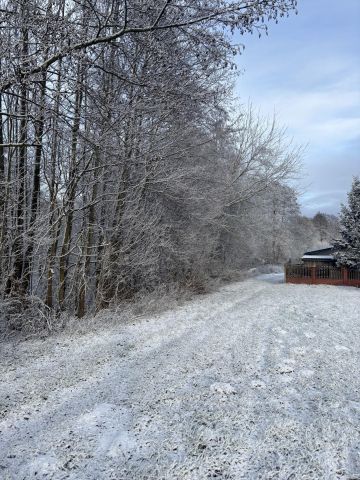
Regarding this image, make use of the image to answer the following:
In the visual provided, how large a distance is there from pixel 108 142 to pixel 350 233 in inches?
712

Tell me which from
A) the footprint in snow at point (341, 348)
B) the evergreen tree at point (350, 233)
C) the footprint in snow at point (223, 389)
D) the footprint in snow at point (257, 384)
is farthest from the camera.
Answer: the evergreen tree at point (350, 233)

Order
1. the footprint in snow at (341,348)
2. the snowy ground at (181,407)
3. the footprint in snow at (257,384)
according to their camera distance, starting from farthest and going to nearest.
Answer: the footprint in snow at (341,348) < the footprint in snow at (257,384) < the snowy ground at (181,407)

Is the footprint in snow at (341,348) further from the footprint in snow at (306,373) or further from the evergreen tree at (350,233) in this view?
the evergreen tree at (350,233)

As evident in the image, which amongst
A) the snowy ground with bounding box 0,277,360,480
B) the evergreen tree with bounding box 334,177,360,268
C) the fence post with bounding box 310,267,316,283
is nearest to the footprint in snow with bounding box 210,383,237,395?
the snowy ground with bounding box 0,277,360,480

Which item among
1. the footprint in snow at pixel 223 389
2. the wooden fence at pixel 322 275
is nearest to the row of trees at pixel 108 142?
the footprint in snow at pixel 223 389

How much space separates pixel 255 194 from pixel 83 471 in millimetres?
17593

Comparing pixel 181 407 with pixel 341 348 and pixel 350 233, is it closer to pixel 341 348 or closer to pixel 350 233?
pixel 341 348

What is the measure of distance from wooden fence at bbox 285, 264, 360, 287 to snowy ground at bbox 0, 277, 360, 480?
53.1ft

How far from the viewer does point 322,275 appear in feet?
74.8

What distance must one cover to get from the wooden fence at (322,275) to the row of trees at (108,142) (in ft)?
33.5

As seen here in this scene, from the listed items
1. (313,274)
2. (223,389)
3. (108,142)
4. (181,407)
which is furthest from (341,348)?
(313,274)

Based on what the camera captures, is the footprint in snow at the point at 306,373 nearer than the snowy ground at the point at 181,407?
No

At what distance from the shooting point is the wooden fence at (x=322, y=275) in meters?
22.0

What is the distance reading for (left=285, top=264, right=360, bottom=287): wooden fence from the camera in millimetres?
22047
